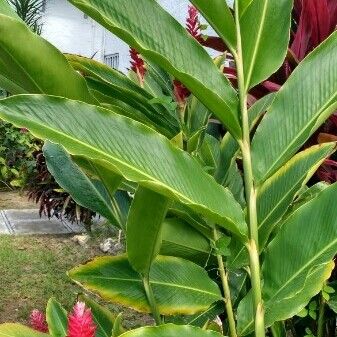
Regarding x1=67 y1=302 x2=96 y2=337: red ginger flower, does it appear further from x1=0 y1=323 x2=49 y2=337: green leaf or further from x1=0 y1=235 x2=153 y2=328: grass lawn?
x1=0 y1=235 x2=153 y2=328: grass lawn

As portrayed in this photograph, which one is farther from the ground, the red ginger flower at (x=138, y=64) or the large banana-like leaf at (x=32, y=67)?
the large banana-like leaf at (x=32, y=67)

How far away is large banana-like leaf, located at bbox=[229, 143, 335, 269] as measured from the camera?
3.26 ft

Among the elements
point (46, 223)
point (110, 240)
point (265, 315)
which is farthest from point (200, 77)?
point (46, 223)

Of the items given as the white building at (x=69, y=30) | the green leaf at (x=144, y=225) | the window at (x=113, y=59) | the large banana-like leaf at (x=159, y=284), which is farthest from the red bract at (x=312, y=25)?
the white building at (x=69, y=30)

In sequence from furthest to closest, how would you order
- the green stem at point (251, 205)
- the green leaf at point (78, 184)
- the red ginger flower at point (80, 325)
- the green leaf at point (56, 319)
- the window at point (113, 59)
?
1. the window at point (113, 59)
2. the green leaf at point (78, 184)
3. the green leaf at point (56, 319)
4. the green stem at point (251, 205)
5. the red ginger flower at point (80, 325)

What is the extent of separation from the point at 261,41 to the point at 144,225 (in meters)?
0.36

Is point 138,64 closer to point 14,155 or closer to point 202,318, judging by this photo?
point 202,318

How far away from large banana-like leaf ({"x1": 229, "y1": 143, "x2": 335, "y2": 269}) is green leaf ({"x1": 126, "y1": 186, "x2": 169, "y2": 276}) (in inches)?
7.1

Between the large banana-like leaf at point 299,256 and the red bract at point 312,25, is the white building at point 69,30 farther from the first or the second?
the large banana-like leaf at point 299,256

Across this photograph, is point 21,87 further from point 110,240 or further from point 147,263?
point 110,240

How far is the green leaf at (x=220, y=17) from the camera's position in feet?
2.82

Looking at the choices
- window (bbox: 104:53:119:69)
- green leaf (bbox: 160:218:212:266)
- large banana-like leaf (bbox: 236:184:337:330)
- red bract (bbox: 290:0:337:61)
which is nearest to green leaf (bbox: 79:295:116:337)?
green leaf (bbox: 160:218:212:266)

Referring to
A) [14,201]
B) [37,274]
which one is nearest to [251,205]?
[37,274]

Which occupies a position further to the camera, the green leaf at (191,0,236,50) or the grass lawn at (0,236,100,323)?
the grass lawn at (0,236,100,323)
